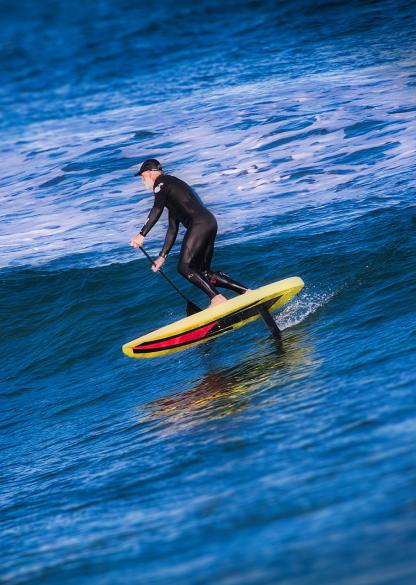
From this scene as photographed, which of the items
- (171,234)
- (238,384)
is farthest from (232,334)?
(238,384)

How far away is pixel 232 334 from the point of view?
11.4 metres

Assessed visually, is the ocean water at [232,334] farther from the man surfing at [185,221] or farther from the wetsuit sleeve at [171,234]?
the wetsuit sleeve at [171,234]

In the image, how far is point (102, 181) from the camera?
66.5 ft

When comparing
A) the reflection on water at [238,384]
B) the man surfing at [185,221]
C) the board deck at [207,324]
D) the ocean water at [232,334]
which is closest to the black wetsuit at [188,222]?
the man surfing at [185,221]

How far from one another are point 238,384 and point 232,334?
269 centimetres

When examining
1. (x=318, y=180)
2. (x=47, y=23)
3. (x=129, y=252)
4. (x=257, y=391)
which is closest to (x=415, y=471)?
(x=257, y=391)

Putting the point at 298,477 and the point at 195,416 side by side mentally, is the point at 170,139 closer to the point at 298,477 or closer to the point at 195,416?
the point at 195,416

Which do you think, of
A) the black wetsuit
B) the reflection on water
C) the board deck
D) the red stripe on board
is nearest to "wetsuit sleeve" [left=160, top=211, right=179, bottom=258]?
the black wetsuit

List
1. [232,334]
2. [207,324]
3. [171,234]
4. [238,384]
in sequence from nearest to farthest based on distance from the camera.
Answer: [238,384], [207,324], [171,234], [232,334]

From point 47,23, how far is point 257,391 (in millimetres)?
38199

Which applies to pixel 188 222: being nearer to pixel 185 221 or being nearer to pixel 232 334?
pixel 185 221

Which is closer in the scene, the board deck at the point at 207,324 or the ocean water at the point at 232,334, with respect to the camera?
the ocean water at the point at 232,334

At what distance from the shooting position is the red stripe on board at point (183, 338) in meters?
9.38

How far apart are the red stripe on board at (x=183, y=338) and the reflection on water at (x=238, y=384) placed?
20.1 inches
